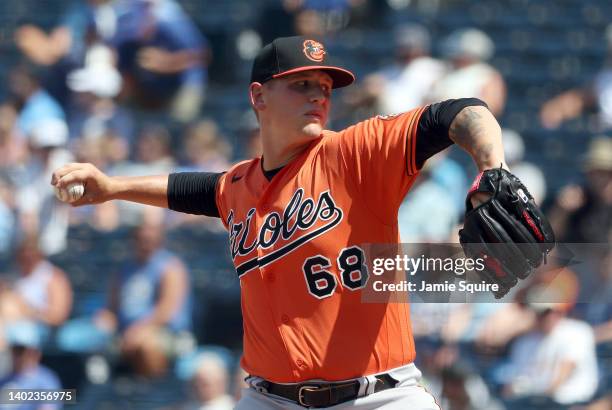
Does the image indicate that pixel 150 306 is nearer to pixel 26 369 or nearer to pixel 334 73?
pixel 26 369

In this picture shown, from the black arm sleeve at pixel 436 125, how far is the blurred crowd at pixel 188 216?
288cm

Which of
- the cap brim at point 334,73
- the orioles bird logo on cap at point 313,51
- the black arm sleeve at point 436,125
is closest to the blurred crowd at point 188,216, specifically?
the cap brim at point 334,73

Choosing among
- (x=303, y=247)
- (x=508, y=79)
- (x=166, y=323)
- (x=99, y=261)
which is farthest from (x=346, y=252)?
(x=508, y=79)

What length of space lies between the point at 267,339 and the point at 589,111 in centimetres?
480

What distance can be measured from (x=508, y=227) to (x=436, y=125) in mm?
390

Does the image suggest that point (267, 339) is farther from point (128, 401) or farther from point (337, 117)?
point (337, 117)

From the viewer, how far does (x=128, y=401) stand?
6641 millimetres

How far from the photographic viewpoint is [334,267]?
10.7ft

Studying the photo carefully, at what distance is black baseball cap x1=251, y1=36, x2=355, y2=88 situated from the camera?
3.40 meters

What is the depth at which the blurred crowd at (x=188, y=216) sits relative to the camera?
615 centimetres

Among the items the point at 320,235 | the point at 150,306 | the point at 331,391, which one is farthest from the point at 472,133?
the point at 150,306

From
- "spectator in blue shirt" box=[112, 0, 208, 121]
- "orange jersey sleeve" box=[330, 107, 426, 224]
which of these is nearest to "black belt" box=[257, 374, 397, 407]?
"orange jersey sleeve" box=[330, 107, 426, 224]

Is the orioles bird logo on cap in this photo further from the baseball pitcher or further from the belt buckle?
the belt buckle

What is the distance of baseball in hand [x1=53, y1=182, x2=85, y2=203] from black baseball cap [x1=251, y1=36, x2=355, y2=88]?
75 cm
